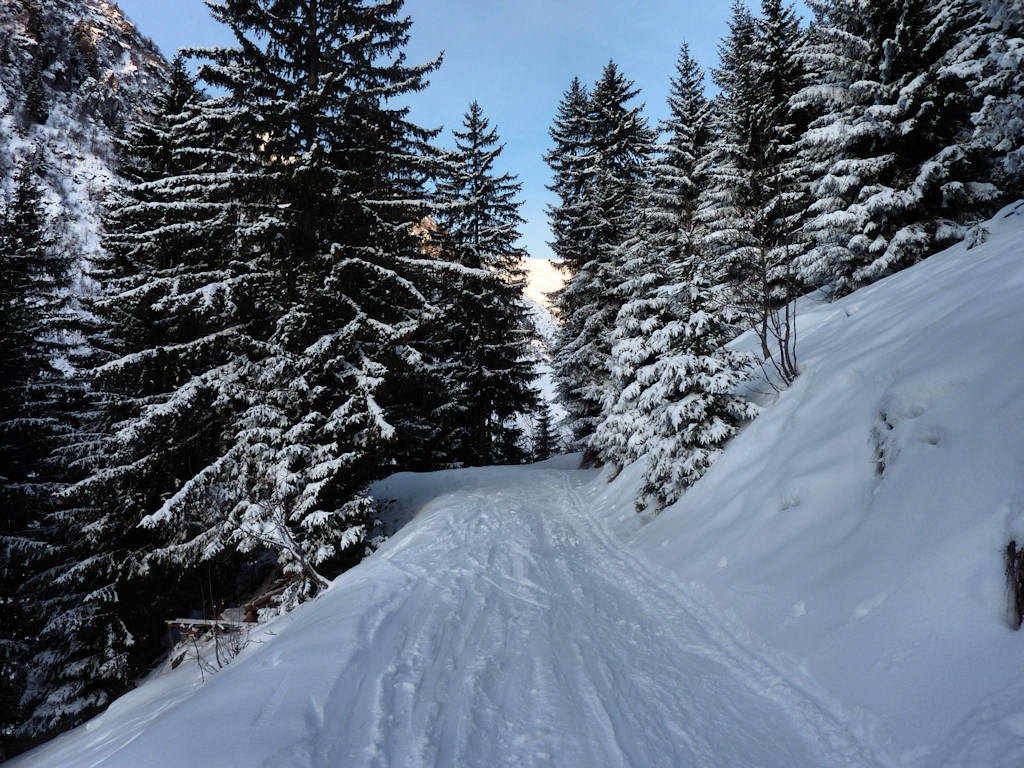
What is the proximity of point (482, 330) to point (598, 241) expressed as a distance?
6.44 meters

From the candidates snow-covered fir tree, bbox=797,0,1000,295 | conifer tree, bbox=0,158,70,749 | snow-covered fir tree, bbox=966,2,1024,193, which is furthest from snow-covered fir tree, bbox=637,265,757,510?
conifer tree, bbox=0,158,70,749

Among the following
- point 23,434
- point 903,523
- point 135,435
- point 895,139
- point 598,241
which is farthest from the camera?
point 598,241

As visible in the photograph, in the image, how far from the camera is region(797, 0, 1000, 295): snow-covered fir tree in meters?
10.6

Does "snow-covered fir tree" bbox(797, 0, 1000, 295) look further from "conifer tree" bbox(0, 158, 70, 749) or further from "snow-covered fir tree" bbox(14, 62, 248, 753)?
"conifer tree" bbox(0, 158, 70, 749)

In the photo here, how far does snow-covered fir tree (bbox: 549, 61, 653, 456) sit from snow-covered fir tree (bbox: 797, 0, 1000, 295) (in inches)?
232

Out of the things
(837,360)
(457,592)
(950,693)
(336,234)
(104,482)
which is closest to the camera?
(950,693)

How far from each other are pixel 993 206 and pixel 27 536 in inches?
984

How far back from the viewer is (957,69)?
9.79 meters

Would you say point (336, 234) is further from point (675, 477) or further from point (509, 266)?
point (509, 266)

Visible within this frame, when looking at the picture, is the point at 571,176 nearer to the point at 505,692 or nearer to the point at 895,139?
the point at 895,139

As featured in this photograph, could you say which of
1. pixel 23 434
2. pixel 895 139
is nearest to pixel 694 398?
pixel 895 139

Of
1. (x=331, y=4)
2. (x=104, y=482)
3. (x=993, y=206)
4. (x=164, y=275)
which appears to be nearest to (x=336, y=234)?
(x=164, y=275)

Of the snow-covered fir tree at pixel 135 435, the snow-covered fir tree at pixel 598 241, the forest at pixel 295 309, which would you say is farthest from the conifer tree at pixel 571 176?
the snow-covered fir tree at pixel 135 435

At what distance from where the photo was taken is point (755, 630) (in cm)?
A: 398
